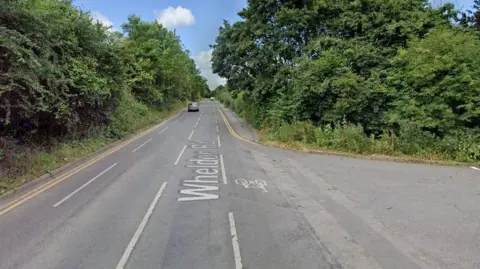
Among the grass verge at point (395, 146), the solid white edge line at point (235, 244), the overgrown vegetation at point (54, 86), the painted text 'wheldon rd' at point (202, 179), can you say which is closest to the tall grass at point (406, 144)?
the grass verge at point (395, 146)

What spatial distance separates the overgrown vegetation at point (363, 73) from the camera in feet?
41.9

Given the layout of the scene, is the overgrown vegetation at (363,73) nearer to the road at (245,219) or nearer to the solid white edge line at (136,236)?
the road at (245,219)

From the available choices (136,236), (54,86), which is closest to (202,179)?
(136,236)

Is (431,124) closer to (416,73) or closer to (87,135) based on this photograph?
(416,73)

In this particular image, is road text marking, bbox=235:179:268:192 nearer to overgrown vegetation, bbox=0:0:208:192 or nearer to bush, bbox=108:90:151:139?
overgrown vegetation, bbox=0:0:208:192

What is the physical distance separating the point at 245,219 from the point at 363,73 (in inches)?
515

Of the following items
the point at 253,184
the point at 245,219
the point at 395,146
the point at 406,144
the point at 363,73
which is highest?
the point at 363,73

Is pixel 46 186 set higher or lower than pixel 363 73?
lower

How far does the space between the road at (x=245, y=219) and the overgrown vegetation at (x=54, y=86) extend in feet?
6.28

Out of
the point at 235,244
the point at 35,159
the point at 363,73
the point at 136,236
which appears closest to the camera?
the point at 235,244

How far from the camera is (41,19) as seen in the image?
9.73 metres

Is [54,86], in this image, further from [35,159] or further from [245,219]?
[245,219]

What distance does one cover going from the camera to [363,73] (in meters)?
16.2

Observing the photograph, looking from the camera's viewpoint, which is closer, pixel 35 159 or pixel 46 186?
pixel 46 186
